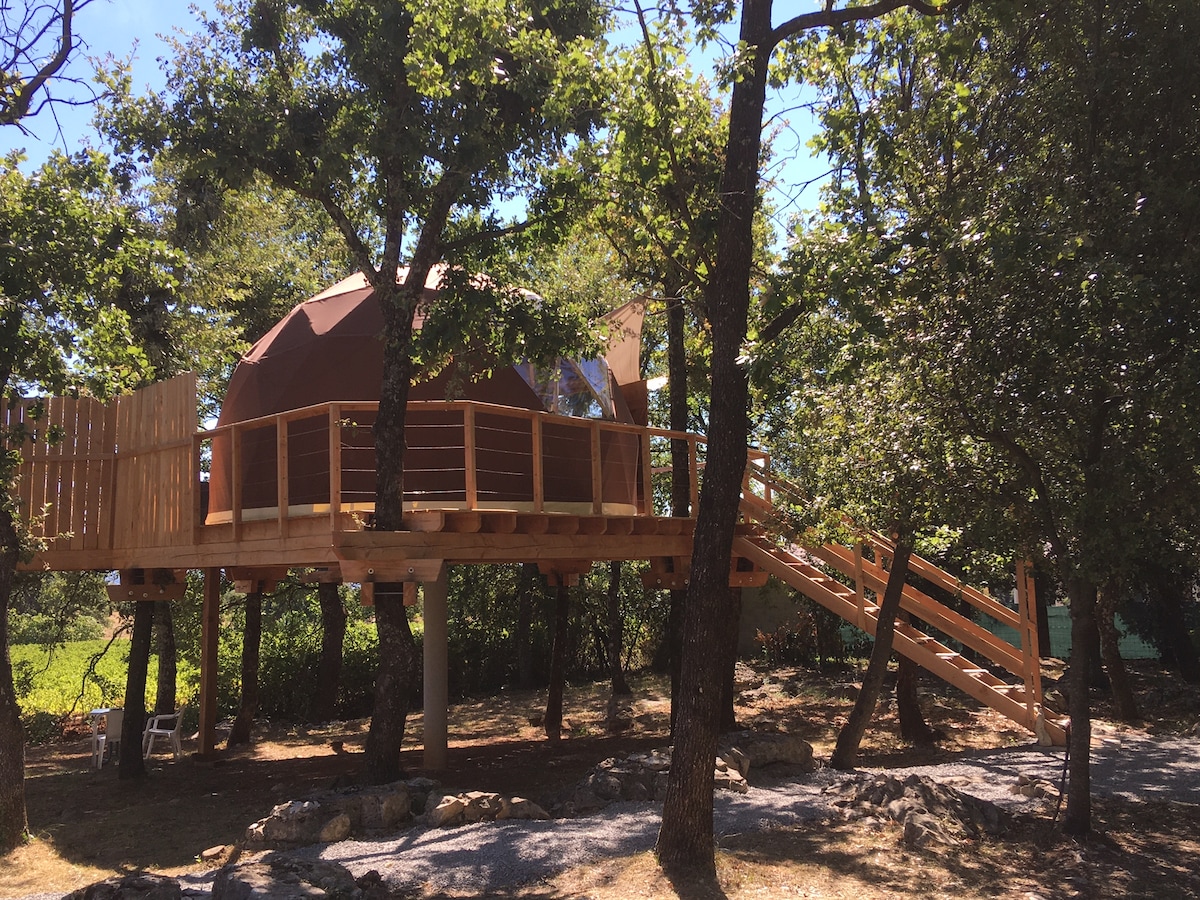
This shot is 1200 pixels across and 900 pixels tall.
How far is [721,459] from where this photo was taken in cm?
743

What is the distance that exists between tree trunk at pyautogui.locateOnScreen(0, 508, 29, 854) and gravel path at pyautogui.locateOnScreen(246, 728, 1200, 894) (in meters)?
3.47

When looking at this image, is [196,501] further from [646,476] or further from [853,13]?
[853,13]

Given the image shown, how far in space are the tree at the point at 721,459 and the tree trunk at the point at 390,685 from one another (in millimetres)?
3757

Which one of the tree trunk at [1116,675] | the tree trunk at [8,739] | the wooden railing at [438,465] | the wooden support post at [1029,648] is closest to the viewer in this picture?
the tree trunk at [8,739]

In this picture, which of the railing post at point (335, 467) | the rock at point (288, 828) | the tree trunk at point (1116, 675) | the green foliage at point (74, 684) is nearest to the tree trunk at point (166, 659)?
the green foliage at point (74, 684)

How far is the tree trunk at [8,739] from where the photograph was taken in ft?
30.9

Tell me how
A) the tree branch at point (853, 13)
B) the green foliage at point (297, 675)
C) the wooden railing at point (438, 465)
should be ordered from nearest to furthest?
the tree branch at point (853, 13) → the wooden railing at point (438, 465) → the green foliage at point (297, 675)

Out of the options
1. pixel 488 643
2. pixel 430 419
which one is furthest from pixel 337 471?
pixel 488 643

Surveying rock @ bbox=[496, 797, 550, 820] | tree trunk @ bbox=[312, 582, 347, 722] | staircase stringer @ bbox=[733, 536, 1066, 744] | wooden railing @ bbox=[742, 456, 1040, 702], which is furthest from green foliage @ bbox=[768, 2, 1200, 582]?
tree trunk @ bbox=[312, 582, 347, 722]

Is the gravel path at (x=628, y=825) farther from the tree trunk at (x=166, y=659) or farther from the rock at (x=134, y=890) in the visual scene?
the tree trunk at (x=166, y=659)

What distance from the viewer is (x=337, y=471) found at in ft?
30.7

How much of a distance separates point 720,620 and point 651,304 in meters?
8.61

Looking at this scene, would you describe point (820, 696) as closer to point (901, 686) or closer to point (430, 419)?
point (901, 686)

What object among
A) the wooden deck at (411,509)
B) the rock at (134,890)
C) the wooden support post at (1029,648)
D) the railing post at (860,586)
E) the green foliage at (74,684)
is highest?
the wooden deck at (411,509)
